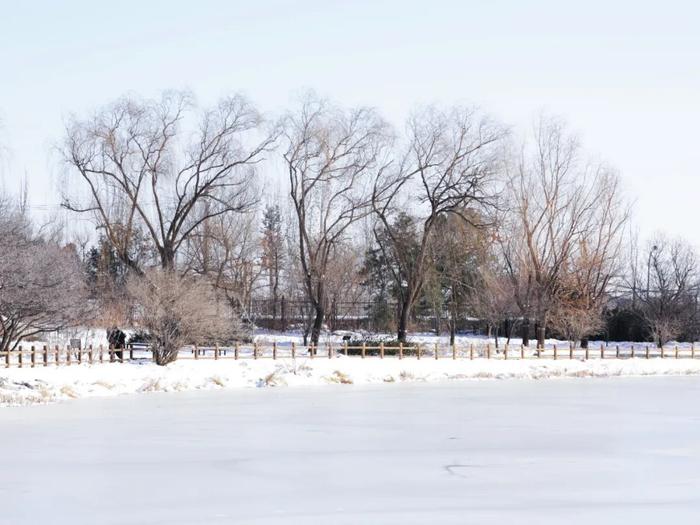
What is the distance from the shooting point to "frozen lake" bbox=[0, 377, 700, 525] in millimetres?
11516

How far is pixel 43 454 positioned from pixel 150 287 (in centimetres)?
2173

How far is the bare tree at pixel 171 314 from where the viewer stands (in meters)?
36.1

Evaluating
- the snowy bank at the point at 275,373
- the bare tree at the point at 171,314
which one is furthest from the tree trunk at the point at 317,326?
the bare tree at the point at 171,314

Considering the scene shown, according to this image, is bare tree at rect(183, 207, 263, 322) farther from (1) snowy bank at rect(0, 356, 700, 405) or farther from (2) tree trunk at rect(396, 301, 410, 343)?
(1) snowy bank at rect(0, 356, 700, 405)

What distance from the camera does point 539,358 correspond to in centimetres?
4675

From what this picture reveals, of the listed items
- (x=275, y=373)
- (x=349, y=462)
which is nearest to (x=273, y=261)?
(x=275, y=373)

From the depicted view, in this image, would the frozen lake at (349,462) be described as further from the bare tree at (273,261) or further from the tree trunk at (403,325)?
the bare tree at (273,261)

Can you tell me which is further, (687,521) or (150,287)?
(150,287)

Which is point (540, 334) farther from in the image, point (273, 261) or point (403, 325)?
point (273, 261)

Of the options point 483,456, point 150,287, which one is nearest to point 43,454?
point 483,456

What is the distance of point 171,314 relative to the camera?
120 ft

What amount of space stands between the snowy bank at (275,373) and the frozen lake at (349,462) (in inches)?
106

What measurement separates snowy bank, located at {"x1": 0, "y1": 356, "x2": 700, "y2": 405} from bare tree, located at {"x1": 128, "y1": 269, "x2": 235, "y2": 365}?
2.77ft

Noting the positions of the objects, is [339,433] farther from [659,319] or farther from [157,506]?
[659,319]
